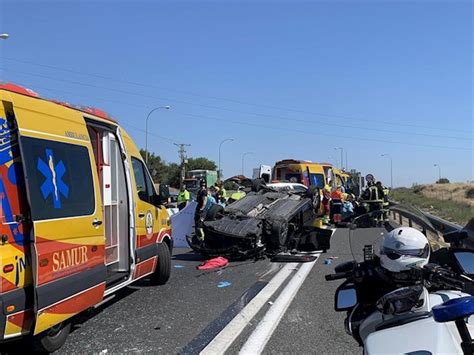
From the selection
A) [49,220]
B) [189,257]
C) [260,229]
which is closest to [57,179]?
[49,220]

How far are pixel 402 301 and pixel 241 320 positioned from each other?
3731 millimetres

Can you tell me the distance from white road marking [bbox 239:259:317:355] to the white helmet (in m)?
2.36

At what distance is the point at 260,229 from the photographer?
1076 centimetres

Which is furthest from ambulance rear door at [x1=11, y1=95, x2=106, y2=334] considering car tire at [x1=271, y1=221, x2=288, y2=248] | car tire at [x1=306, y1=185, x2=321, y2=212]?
car tire at [x1=306, y1=185, x2=321, y2=212]

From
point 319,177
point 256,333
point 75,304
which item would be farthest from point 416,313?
point 319,177

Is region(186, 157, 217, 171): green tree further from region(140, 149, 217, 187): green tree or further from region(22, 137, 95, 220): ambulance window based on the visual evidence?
region(22, 137, 95, 220): ambulance window

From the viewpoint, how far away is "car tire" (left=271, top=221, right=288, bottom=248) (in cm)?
1077

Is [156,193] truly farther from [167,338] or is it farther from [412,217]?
[412,217]

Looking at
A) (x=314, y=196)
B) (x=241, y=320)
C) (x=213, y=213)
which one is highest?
(x=314, y=196)

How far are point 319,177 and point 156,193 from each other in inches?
531

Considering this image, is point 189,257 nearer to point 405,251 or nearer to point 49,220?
point 49,220

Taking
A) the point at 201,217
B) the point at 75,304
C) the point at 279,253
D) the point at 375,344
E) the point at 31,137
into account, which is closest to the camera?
the point at 375,344

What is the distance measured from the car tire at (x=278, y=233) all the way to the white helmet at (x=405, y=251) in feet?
25.7

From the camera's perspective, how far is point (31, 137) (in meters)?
4.67
